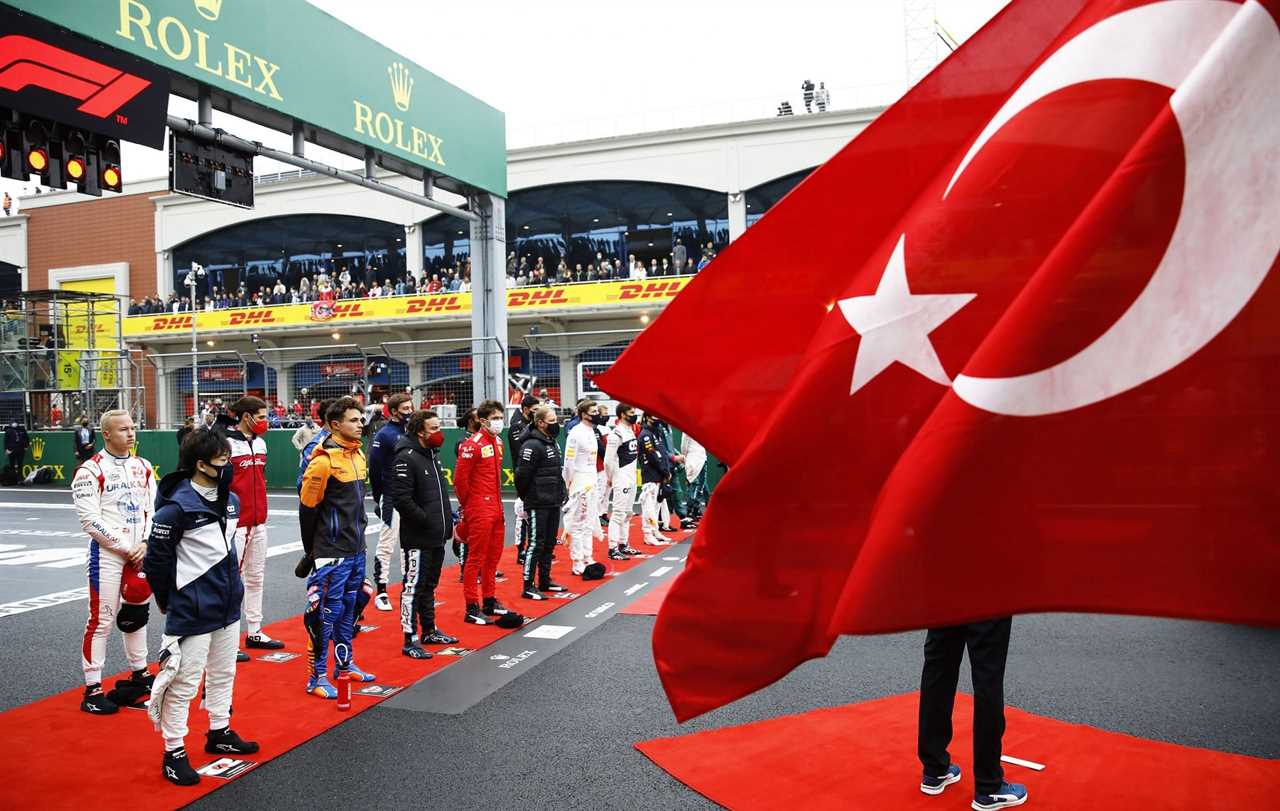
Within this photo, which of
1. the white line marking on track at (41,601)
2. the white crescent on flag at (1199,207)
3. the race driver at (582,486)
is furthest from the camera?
the race driver at (582,486)

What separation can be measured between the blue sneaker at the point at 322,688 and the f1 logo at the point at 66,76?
273 inches

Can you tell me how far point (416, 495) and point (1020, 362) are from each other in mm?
5929

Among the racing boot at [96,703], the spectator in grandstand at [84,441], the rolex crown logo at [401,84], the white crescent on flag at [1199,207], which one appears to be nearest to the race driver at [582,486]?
the racing boot at [96,703]

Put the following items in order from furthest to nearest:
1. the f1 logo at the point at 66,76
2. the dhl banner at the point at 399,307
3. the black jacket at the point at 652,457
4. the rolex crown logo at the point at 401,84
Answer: the dhl banner at the point at 399,307, the rolex crown logo at the point at 401,84, the black jacket at the point at 652,457, the f1 logo at the point at 66,76

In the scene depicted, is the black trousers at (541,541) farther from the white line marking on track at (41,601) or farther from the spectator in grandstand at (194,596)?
the white line marking on track at (41,601)

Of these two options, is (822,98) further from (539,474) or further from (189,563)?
(189,563)

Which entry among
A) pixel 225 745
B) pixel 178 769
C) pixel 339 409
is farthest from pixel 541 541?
pixel 178 769

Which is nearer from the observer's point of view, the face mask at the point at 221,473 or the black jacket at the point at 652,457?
the face mask at the point at 221,473

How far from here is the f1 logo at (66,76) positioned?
905 cm

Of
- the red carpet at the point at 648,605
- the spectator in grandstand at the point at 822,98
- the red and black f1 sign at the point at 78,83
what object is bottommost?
the red carpet at the point at 648,605

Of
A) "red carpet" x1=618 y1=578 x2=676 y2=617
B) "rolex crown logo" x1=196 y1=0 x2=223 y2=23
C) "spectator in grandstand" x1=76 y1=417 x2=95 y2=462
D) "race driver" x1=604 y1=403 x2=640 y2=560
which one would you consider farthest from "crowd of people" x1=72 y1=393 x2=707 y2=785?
"spectator in grandstand" x1=76 y1=417 x2=95 y2=462

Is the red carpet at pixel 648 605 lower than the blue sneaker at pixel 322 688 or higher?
lower

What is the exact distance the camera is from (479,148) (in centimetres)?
1772

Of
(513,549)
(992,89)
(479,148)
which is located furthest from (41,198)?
(992,89)
